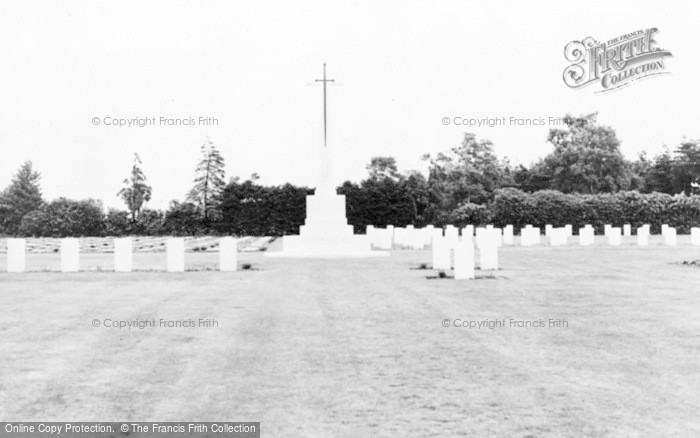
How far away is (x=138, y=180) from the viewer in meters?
54.0

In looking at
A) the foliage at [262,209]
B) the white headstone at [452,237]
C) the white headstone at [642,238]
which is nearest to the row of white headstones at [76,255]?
the white headstone at [452,237]

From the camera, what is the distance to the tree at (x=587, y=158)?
53.2 meters

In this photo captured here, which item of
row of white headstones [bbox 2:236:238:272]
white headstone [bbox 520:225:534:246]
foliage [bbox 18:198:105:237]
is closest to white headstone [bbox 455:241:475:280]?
row of white headstones [bbox 2:236:238:272]

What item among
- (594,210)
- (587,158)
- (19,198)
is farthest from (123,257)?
(19,198)

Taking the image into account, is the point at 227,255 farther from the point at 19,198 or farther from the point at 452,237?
the point at 19,198

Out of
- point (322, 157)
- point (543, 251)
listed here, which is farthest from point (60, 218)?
point (543, 251)

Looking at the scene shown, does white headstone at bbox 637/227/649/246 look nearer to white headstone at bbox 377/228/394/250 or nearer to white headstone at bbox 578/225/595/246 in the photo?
white headstone at bbox 578/225/595/246

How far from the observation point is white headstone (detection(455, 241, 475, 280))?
52.4ft

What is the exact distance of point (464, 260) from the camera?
16172mm

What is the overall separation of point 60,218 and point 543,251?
29171 millimetres

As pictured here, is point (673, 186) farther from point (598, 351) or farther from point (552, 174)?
point (598, 351)

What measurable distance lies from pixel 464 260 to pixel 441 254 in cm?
289

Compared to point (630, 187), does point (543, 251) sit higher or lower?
lower

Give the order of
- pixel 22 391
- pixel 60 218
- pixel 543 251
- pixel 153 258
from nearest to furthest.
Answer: pixel 22 391 < pixel 153 258 < pixel 543 251 < pixel 60 218
